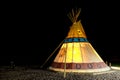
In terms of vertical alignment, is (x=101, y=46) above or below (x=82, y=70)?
above

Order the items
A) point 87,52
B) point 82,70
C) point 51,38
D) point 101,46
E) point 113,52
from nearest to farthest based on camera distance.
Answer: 1. point 82,70
2. point 87,52
3. point 113,52
4. point 101,46
5. point 51,38

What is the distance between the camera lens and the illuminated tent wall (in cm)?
1747

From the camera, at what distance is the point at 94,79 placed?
A: 14031 millimetres

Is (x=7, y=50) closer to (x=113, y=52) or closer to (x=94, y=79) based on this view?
→ (x=113, y=52)

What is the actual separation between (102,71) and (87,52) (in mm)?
1957

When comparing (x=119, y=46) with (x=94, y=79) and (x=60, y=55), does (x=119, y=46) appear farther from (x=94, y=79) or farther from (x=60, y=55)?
(x=94, y=79)

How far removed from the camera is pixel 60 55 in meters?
18.9

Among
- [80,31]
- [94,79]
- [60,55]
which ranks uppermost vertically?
[80,31]

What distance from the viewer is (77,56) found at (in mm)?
18062

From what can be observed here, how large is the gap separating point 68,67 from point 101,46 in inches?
961

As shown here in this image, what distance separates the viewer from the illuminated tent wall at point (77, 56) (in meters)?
17.5

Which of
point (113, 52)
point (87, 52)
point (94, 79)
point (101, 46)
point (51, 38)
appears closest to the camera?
point (94, 79)

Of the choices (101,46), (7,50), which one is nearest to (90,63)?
(101,46)

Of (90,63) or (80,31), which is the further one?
(80,31)
